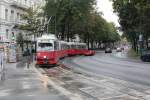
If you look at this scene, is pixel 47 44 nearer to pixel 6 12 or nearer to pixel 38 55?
pixel 38 55

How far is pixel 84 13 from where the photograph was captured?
81.5 m

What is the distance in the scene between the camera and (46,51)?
123 feet

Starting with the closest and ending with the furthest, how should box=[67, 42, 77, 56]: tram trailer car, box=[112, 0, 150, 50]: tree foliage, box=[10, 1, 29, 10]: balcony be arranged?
box=[112, 0, 150, 50]: tree foliage → box=[10, 1, 29, 10]: balcony → box=[67, 42, 77, 56]: tram trailer car

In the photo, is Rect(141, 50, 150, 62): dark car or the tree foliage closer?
Rect(141, 50, 150, 62): dark car

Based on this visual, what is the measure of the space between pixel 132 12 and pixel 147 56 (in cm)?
1789

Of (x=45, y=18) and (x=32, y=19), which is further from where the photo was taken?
(x=45, y=18)

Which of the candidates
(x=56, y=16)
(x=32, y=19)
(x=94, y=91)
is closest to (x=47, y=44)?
(x=94, y=91)

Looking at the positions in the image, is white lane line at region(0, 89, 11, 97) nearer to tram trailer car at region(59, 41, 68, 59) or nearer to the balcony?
tram trailer car at region(59, 41, 68, 59)

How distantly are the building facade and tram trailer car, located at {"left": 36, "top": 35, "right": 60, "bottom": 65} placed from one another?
20.0 meters

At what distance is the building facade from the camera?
6169 cm

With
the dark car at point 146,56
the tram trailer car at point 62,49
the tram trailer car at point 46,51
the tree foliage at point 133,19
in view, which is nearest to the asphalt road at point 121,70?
the tram trailer car at point 46,51

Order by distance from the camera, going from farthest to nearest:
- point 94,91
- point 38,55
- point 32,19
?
point 32,19
point 38,55
point 94,91

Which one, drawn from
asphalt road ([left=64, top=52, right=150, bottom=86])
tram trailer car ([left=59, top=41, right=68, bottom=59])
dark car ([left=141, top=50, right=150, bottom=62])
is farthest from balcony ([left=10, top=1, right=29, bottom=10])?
asphalt road ([left=64, top=52, right=150, bottom=86])

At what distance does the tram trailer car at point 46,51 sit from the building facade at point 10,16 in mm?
19975
